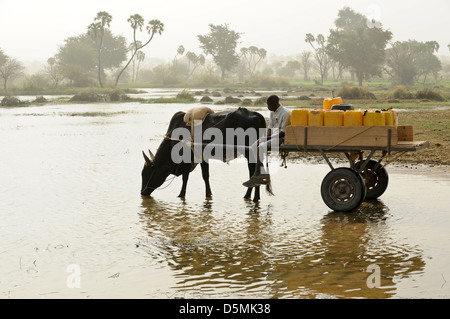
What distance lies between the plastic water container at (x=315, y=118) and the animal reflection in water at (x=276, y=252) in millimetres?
1472

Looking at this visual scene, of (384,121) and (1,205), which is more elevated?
(384,121)

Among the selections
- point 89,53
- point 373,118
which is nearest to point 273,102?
point 373,118

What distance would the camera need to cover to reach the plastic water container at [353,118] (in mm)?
9477

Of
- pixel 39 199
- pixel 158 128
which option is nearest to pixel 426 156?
pixel 39 199

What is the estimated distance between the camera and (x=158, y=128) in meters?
27.0

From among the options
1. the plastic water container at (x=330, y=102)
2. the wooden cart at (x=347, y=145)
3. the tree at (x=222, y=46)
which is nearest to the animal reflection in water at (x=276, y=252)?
the wooden cart at (x=347, y=145)

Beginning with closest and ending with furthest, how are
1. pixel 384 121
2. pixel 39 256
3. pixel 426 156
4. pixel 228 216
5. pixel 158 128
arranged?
pixel 39 256
pixel 384 121
pixel 228 216
pixel 426 156
pixel 158 128

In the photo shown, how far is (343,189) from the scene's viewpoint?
32.4ft

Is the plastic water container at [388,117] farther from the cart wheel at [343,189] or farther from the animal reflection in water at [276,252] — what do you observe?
the animal reflection in water at [276,252]

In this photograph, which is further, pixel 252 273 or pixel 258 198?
pixel 258 198

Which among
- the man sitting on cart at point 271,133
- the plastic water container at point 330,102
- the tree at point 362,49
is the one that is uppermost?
the tree at point 362,49

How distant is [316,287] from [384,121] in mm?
3736

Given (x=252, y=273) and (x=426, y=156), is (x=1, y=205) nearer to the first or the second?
(x=252, y=273)

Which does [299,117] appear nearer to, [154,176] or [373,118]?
[373,118]
